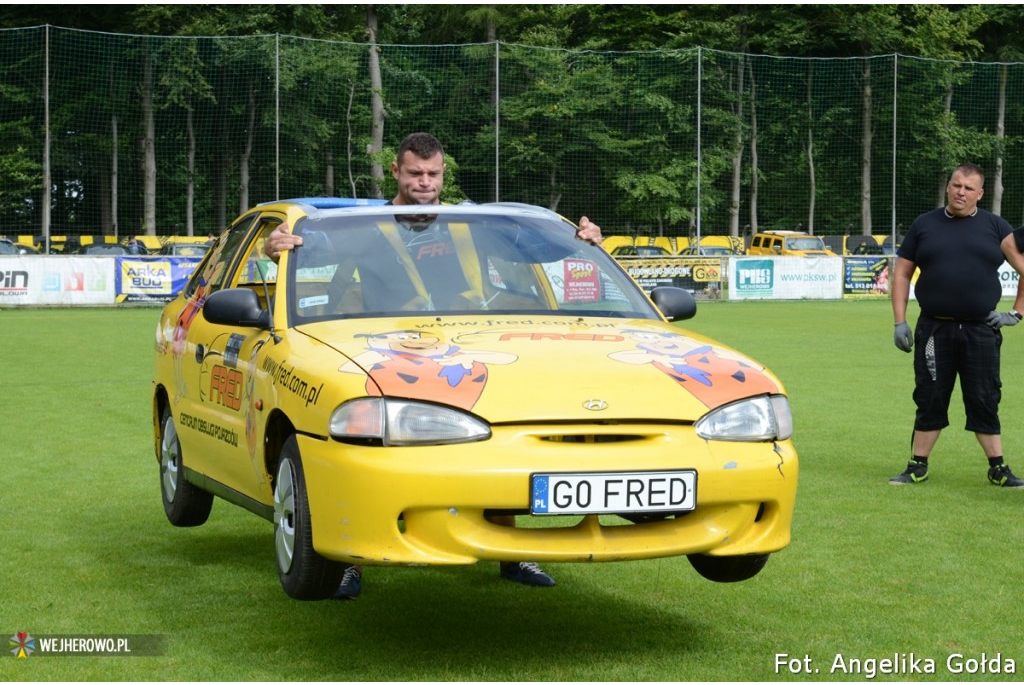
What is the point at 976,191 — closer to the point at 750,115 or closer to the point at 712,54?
the point at 712,54

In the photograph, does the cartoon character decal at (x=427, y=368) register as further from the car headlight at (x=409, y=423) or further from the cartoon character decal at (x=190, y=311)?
the cartoon character decal at (x=190, y=311)

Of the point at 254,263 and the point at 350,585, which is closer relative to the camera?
the point at 350,585

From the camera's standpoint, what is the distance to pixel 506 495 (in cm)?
504

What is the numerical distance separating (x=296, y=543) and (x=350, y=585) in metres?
0.83

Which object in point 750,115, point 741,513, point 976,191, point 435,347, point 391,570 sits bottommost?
point 391,570

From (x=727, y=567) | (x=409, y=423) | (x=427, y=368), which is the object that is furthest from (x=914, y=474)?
(x=409, y=423)

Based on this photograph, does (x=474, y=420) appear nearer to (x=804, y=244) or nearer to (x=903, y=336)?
(x=903, y=336)

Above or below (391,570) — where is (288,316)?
above

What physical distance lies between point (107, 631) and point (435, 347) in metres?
1.60

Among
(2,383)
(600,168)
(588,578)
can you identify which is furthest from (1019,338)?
(600,168)

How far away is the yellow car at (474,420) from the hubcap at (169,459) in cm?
131

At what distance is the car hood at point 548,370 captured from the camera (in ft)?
17.1

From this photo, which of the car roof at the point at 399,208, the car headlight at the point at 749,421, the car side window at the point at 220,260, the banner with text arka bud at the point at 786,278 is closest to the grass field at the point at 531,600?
the car headlight at the point at 749,421

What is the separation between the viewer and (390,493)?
5094 mm
